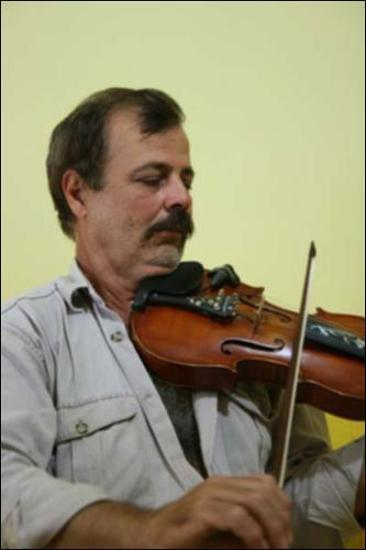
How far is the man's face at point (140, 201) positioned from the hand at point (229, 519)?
14.4 inches

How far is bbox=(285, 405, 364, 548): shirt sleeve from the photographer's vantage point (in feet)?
2.03

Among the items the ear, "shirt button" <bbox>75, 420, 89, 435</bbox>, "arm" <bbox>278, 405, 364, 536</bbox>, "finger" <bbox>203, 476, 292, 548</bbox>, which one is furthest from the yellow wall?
"finger" <bbox>203, 476, 292, 548</bbox>

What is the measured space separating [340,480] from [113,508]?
0.32m

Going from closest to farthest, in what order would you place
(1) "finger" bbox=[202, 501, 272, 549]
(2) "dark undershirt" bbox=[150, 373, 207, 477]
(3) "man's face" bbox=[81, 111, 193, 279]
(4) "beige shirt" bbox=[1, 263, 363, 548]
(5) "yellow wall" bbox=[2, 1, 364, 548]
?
(1) "finger" bbox=[202, 501, 272, 549] < (4) "beige shirt" bbox=[1, 263, 363, 548] < (2) "dark undershirt" bbox=[150, 373, 207, 477] < (3) "man's face" bbox=[81, 111, 193, 279] < (5) "yellow wall" bbox=[2, 1, 364, 548]

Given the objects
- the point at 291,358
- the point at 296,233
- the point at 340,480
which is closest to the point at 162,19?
the point at 296,233

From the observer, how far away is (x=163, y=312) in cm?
70

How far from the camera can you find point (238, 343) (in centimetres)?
64

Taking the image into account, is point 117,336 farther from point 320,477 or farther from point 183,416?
point 320,477

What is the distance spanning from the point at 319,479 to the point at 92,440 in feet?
0.98

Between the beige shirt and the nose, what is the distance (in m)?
0.17

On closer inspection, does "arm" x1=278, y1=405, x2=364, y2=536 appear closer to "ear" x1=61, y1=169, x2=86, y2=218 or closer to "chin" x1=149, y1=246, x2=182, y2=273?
"chin" x1=149, y1=246, x2=182, y2=273

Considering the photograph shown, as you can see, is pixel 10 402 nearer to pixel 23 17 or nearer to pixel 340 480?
pixel 340 480

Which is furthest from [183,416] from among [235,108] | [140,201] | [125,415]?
[235,108]

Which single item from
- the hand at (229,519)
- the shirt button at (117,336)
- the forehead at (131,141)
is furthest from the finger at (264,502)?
the forehead at (131,141)
